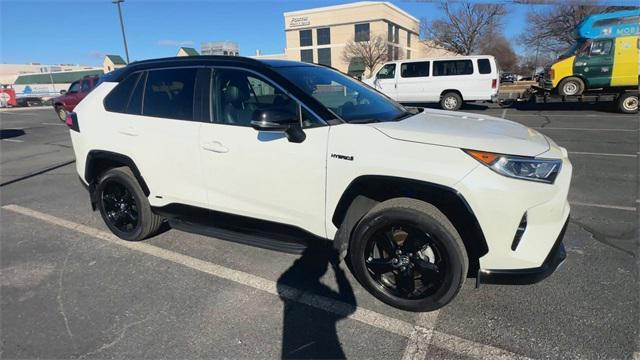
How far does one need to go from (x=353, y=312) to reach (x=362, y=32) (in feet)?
251

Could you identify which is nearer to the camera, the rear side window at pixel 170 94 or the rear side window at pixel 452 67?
the rear side window at pixel 170 94

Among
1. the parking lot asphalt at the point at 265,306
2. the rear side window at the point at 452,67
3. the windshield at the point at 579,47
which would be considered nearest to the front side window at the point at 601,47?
the windshield at the point at 579,47

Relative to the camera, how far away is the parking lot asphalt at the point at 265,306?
7.82 ft

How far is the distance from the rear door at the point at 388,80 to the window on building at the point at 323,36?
214 ft

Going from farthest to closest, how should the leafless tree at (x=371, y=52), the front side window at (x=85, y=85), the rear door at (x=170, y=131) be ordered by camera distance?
the leafless tree at (x=371, y=52) < the front side window at (x=85, y=85) < the rear door at (x=170, y=131)

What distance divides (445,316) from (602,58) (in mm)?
14209

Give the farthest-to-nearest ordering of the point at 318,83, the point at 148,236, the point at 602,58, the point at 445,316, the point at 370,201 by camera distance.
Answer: the point at 602,58
the point at 148,236
the point at 318,83
the point at 370,201
the point at 445,316

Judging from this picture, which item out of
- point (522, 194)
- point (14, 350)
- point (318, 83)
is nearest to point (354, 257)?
point (522, 194)

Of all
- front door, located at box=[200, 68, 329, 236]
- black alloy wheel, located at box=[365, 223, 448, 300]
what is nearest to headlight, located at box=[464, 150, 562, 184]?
black alloy wheel, located at box=[365, 223, 448, 300]

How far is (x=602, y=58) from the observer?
1286cm

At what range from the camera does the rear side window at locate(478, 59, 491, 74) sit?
1473cm

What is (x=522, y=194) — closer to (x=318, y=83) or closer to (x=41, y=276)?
(x=318, y=83)

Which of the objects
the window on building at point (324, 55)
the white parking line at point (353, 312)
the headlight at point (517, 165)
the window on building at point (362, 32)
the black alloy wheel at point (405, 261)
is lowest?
the white parking line at point (353, 312)

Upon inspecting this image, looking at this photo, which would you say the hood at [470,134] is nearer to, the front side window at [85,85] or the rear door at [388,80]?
the rear door at [388,80]
